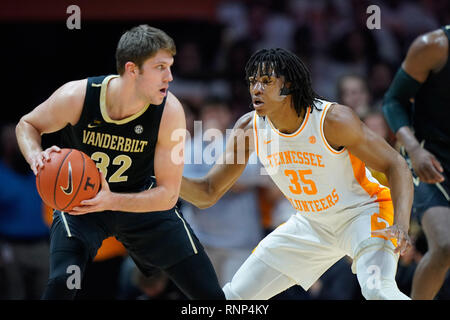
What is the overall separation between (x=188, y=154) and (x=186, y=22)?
2.81m

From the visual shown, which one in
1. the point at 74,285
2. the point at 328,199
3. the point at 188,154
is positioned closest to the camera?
the point at 74,285

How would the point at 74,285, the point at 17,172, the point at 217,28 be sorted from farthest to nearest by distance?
1. the point at 217,28
2. the point at 17,172
3. the point at 74,285

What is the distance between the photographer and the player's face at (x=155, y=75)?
4.06m

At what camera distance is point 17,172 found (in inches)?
287

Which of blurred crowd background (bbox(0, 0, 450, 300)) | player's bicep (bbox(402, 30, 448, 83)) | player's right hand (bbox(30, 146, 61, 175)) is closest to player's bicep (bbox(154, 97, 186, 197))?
player's right hand (bbox(30, 146, 61, 175))

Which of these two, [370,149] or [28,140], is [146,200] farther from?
[370,149]

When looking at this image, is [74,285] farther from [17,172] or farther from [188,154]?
[17,172]

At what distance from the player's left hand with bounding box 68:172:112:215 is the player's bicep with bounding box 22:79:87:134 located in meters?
0.49

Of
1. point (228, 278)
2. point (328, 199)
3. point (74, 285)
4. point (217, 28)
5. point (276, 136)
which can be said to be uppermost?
point (217, 28)

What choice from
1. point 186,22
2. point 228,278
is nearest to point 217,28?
point 186,22

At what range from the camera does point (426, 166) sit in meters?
4.71

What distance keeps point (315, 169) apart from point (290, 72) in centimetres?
60

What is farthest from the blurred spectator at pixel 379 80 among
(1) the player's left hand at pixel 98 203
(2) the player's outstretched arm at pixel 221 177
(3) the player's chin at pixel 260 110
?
(1) the player's left hand at pixel 98 203

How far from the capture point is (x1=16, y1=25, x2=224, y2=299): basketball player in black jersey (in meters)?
4.07
